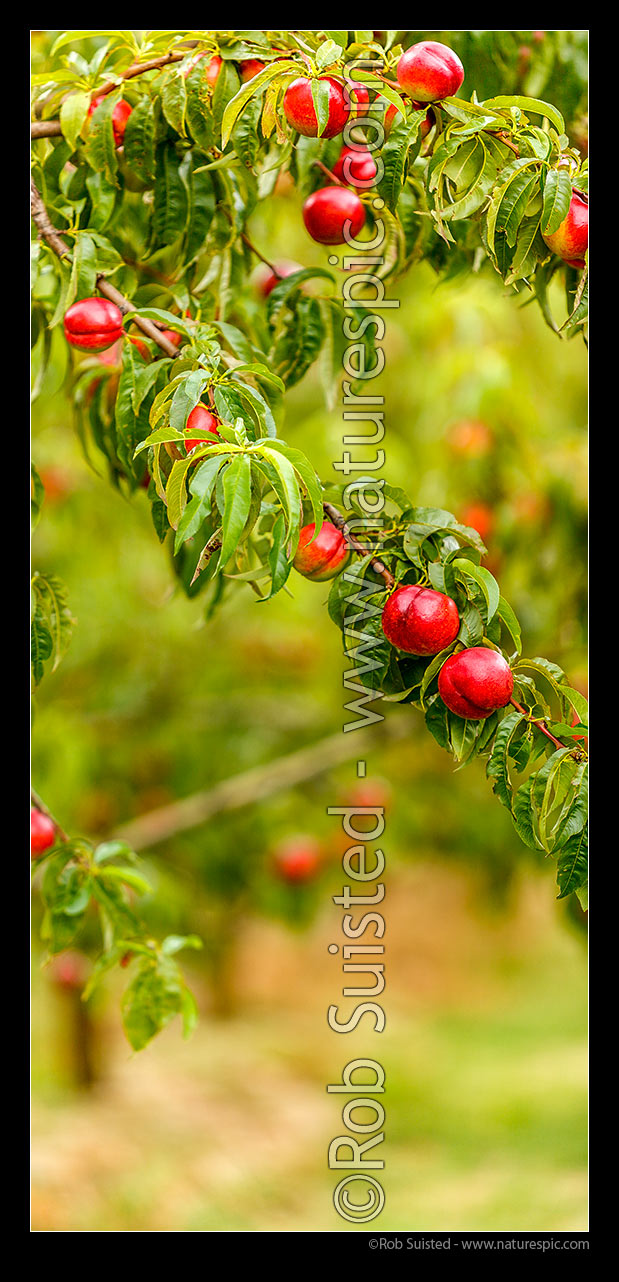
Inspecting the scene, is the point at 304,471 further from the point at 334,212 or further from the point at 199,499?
the point at 334,212

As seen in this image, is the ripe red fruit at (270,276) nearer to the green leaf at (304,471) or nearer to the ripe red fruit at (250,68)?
the ripe red fruit at (250,68)

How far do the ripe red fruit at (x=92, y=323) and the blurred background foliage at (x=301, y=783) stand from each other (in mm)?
369

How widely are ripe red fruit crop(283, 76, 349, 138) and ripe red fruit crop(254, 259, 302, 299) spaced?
0.34 m

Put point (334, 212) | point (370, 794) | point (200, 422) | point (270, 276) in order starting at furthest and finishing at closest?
1. point (370, 794)
2. point (270, 276)
3. point (334, 212)
4. point (200, 422)

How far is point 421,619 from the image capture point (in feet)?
3.46

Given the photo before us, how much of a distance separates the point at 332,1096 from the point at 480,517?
2.95m

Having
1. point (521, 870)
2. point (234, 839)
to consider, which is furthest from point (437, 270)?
point (521, 870)

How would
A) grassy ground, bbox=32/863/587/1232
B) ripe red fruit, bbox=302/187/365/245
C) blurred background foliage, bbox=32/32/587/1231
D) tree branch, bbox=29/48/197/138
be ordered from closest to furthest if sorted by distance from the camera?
1. tree branch, bbox=29/48/197/138
2. ripe red fruit, bbox=302/187/365/245
3. blurred background foliage, bbox=32/32/587/1231
4. grassy ground, bbox=32/863/587/1232

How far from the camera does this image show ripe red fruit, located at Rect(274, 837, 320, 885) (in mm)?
3029

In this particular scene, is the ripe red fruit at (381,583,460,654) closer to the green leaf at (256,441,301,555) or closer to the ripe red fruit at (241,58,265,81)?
the green leaf at (256,441,301,555)

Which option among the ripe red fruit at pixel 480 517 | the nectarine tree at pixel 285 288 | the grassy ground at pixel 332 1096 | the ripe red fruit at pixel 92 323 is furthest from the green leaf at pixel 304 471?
the grassy ground at pixel 332 1096

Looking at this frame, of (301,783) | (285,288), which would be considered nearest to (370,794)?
(301,783)

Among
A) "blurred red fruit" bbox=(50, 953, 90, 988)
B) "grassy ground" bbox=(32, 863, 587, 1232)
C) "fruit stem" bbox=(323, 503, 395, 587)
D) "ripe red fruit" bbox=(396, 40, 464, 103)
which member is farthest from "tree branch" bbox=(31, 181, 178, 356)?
"blurred red fruit" bbox=(50, 953, 90, 988)

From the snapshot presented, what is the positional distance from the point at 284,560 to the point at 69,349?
0.71 metres
